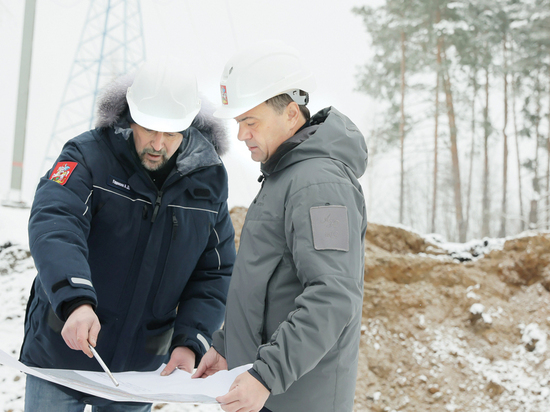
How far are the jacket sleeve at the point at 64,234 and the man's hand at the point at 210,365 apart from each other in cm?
44

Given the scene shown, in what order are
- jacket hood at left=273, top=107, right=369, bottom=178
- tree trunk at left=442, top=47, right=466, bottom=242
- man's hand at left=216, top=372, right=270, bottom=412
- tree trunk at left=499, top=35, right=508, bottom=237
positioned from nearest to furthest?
1. man's hand at left=216, top=372, right=270, bottom=412
2. jacket hood at left=273, top=107, right=369, bottom=178
3. tree trunk at left=442, top=47, right=466, bottom=242
4. tree trunk at left=499, top=35, right=508, bottom=237

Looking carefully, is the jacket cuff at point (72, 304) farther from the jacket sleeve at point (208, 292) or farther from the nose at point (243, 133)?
the nose at point (243, 133)

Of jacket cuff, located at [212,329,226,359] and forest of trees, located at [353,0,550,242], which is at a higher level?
forest of trees, located at [353,0,550,242]

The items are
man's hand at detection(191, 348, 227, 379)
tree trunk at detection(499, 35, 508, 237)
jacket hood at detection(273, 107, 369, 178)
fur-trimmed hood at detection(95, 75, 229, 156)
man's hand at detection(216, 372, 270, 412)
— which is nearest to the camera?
man's hand at detection(216, 372, 270, 412)

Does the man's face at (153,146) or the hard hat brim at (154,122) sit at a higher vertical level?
the hard hat brim at (154,122)

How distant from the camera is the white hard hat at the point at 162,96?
1.87 m

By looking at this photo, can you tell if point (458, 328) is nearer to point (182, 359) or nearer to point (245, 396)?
point (182, 359)

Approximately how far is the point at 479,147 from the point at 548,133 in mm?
2266

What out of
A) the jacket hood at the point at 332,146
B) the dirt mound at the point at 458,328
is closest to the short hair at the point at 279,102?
the jacket hood at the point at 332,146

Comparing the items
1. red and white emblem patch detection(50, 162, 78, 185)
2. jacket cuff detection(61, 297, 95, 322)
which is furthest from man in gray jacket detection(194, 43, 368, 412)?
red and white emblem patch detection(50, 162, 78, 185)

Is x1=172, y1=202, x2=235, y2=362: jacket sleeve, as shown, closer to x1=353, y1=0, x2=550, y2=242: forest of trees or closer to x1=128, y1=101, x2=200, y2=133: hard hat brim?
x1=128, y1=101, x2=200, y2=133: hard hat brim

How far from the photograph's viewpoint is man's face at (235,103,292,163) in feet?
5.25

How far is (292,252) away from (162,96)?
0.90 metres

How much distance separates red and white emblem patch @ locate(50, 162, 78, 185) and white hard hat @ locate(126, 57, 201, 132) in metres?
0.30
